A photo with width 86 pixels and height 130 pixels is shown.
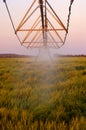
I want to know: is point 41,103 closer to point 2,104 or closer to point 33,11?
point 2,104

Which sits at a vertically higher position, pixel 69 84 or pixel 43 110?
pixel 43 110

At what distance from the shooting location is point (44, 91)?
19.3ft

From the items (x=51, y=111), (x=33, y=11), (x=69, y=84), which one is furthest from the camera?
(x=33, y=11)

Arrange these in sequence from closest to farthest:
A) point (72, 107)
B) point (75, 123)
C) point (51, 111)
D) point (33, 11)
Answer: point (75, 123) < point (51, 111) < point (72, 107) < point (33, 11)

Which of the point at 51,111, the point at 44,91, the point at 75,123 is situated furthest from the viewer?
the point at 44,91

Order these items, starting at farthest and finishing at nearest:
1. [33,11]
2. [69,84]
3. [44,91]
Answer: [33,11], [69,84], [44,91]

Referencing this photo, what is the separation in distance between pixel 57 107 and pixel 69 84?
8.51 ft

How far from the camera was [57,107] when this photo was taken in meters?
4.27

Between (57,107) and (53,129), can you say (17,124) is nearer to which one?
(53,129)

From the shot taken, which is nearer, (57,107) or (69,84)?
(57,107)

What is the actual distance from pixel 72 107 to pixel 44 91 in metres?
1.54

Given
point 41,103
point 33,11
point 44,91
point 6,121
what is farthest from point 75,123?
point 33,11

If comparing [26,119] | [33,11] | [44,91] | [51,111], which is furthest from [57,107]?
[33,11]

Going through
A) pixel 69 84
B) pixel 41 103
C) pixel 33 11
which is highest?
pixel 33 11
